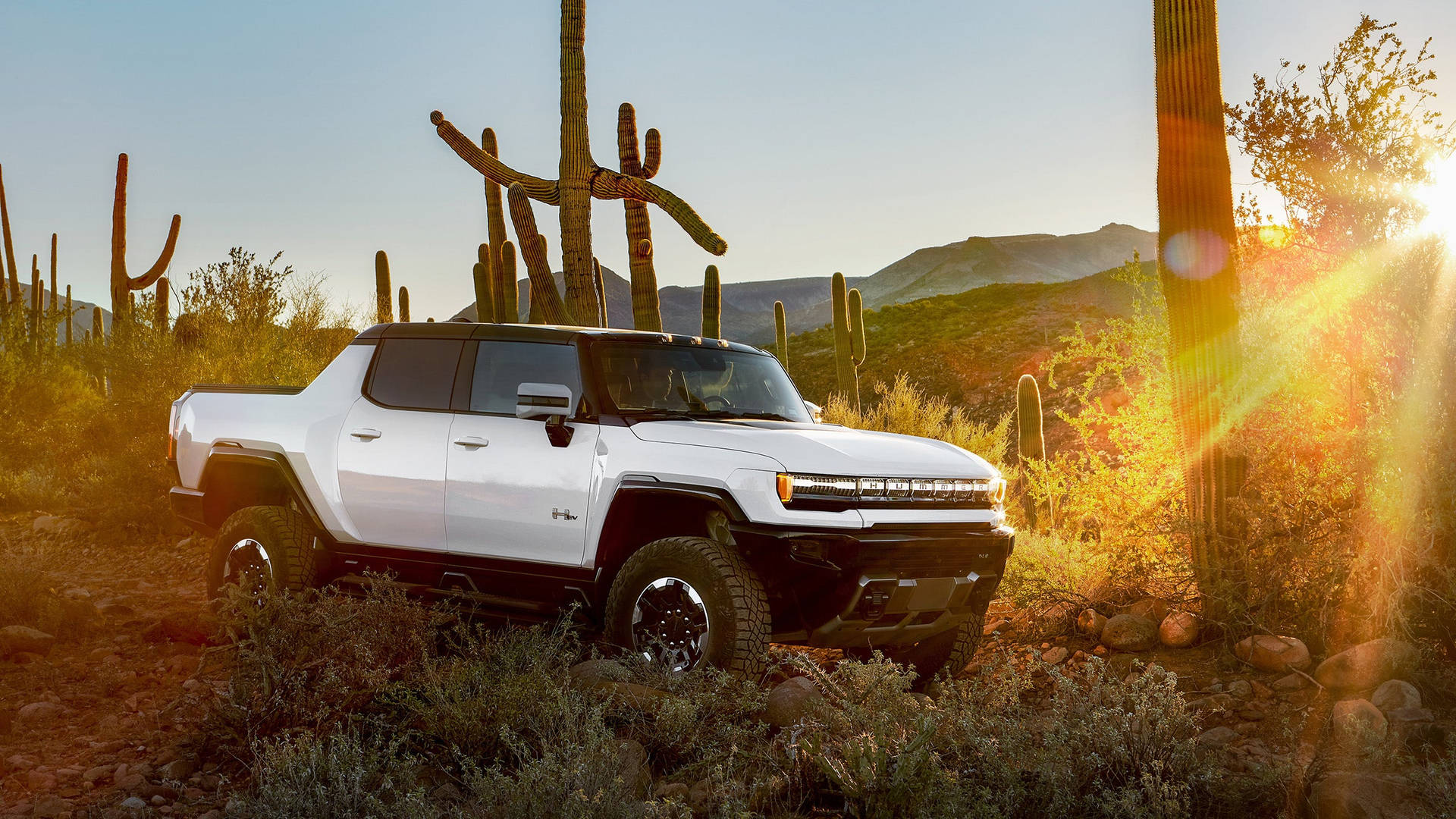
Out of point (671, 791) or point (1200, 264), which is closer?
point (671, 791)

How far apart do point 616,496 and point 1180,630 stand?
3.72 m

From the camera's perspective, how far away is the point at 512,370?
6.77 metres

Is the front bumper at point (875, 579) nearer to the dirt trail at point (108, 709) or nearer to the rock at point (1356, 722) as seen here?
the rock at point (1356, 722)

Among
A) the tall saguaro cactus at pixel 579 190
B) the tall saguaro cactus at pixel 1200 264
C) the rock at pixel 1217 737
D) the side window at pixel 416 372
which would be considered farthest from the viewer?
the tall saguaro cactus at pixel 579 190

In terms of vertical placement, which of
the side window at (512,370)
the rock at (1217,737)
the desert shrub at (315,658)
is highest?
the side window at (512,370)

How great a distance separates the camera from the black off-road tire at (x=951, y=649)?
21.8 ft

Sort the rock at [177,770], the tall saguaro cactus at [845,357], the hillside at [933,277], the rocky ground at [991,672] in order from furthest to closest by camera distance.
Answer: the hillside at [933,277]
the tall saguaro cactus at [845,357]
the rock at [177,770]
the rocky ground at [991,672]

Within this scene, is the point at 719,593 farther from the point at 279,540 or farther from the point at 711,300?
the point at 711,300

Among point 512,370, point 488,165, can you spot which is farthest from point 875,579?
point 488,165

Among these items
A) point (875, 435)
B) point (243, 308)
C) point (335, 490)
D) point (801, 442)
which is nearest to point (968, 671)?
point (875, 435)

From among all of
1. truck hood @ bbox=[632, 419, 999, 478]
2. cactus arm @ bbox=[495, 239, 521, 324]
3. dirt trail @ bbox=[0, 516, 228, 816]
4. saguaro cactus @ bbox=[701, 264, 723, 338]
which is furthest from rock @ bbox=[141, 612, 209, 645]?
saguaro cactus @ bbox=[701, 264, 723, 338]

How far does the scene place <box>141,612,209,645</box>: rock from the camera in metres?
7.85

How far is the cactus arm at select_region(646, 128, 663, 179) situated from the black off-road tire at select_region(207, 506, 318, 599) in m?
10.5

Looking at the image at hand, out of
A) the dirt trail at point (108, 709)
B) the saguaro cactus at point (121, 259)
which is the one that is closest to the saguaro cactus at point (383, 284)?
the saguaro cactus at point (121, 259)
